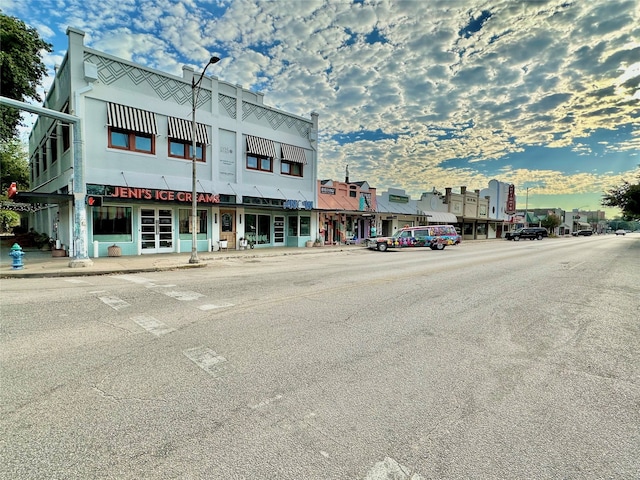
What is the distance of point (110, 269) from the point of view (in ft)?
42.8

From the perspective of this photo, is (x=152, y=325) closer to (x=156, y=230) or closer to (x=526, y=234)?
(x=156, y=230)

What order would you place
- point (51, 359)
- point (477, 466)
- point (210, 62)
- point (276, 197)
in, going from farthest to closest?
point (276, 197)
point (210, 62)
point (51, 359)
point (477, 466)

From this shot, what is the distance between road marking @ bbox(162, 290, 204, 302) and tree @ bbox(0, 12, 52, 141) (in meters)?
19.4

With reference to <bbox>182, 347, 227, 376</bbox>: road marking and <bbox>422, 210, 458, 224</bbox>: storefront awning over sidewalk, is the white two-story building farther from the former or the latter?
<bbox>422, 210, 458, 224</bbox>: storefront awning over sidewalk

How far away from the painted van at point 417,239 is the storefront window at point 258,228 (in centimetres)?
805

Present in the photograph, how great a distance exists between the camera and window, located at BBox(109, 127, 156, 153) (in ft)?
57.9

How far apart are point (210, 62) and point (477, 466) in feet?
50.0

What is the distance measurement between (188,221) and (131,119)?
623 cm

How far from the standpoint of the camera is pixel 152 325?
5.94 metres

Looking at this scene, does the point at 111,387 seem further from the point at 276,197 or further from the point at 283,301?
the point at 276,197

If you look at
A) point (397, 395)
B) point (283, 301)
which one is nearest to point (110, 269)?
point (283, 301)

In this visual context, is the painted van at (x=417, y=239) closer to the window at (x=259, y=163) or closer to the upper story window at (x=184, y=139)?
the window at (x=259, y=163)

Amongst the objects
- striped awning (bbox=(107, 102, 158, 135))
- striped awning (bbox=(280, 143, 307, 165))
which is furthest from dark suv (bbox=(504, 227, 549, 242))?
striped awning (bbox=(107, 102, 158, 135))

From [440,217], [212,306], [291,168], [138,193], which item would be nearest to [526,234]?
[440,217]
